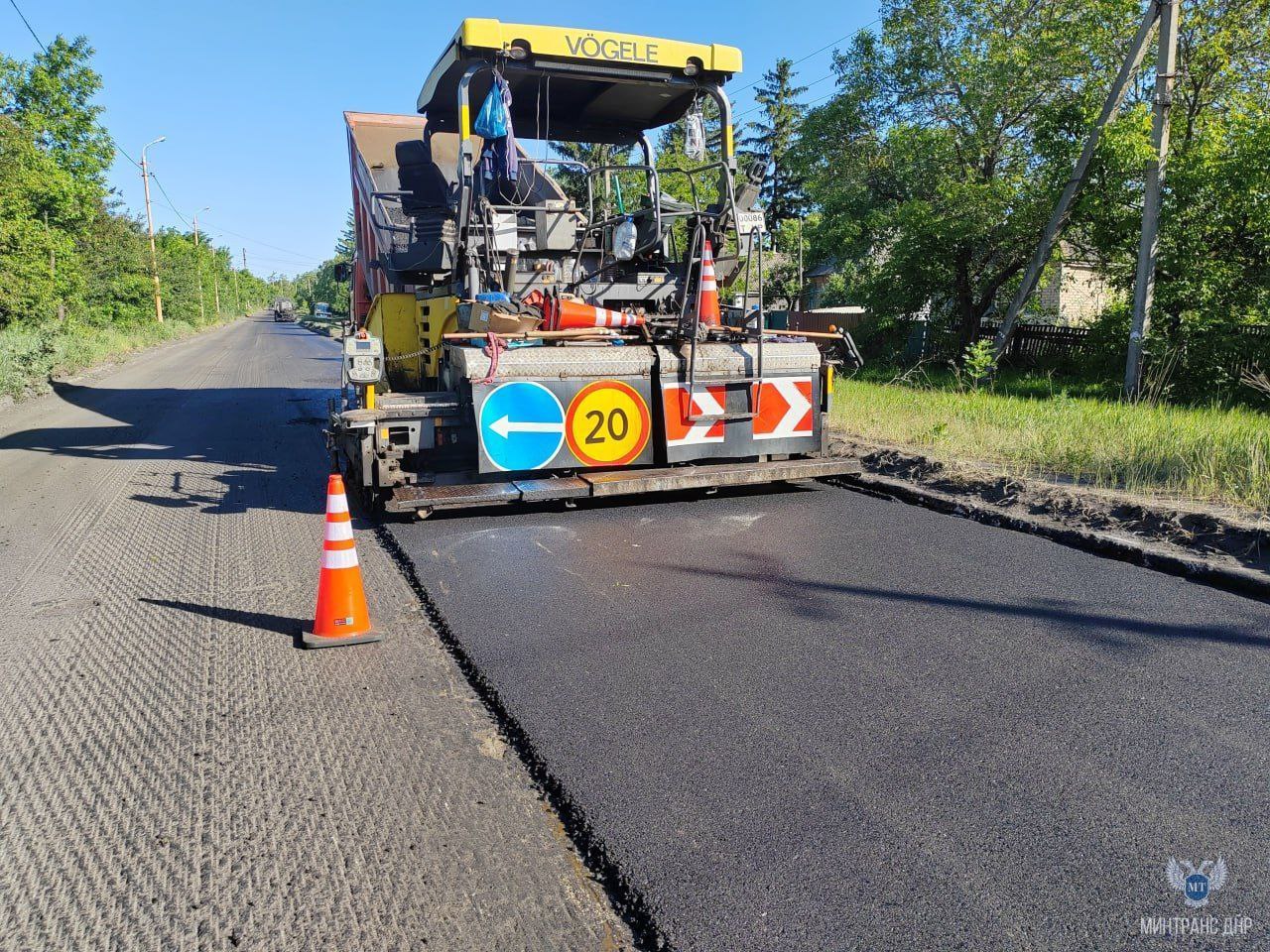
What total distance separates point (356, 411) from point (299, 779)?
3567mm

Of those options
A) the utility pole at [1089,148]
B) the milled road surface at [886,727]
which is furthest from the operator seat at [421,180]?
the utility pole at [1089,148]

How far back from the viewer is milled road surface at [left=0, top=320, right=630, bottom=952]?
2436 millimetres

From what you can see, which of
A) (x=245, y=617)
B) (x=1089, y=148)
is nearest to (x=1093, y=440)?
(x=245, y=617)

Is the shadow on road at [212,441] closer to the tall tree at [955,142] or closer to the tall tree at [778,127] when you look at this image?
the tall tree at [955,142]

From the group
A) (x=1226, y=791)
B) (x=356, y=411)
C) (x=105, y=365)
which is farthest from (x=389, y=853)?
→ (x=105, y=365)

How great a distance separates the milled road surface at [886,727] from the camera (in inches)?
97.6

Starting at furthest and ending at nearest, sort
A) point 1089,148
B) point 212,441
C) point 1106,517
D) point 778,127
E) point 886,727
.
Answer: point 778,127, point 1089,148, point 212,441, point 1106,517, point 886,727

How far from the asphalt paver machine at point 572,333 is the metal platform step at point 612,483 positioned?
0.02m

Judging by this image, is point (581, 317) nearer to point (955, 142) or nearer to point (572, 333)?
point (572, 333)

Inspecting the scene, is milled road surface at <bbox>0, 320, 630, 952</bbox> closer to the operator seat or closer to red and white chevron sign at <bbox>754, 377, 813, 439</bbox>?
red and white chevron sign at <bbox>754, 377, 813, 439</bbox>

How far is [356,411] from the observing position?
6277 mm

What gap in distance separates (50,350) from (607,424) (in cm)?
1701

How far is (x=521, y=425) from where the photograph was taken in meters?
6.56

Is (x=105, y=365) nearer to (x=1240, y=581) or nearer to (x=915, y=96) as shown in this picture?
(x=915, y=96)
